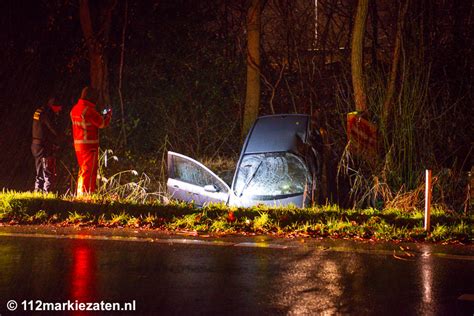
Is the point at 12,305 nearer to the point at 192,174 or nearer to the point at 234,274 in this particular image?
the point at 234,274

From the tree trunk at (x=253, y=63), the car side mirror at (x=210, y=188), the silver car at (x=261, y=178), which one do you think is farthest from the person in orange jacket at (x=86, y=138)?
the tree trunk at (x=253, y=63)

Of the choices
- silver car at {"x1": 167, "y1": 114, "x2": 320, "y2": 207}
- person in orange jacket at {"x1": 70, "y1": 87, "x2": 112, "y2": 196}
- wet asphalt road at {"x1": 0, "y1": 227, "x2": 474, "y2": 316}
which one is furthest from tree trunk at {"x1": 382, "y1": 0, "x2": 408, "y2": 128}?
person in orange jacket at {"x1": 70, "y1": 87, "x2": 112, "y2": 196}

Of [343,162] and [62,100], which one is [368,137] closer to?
[343,162]

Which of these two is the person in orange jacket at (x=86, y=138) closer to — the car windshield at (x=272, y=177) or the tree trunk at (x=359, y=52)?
the car windshield at (x=272, y=177)

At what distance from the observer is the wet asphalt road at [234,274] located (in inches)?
271

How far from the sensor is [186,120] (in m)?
19.9

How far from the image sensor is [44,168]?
46.9 ft

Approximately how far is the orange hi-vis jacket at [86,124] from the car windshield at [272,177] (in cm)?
244

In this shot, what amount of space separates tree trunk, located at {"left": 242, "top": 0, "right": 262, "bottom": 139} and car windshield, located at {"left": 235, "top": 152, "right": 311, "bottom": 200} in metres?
6.34

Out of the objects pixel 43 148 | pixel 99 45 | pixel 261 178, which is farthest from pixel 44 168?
pixel 99 45

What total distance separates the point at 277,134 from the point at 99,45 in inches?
291

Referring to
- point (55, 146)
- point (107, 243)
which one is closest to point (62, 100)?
point (55, 146)

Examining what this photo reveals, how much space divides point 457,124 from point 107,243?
814 cm

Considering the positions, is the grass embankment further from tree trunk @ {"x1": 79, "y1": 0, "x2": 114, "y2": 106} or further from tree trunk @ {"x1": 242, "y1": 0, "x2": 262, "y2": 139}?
tree trunk @ {"x1": 242, "y1": 0, "x2": 262, "y2": 139}
